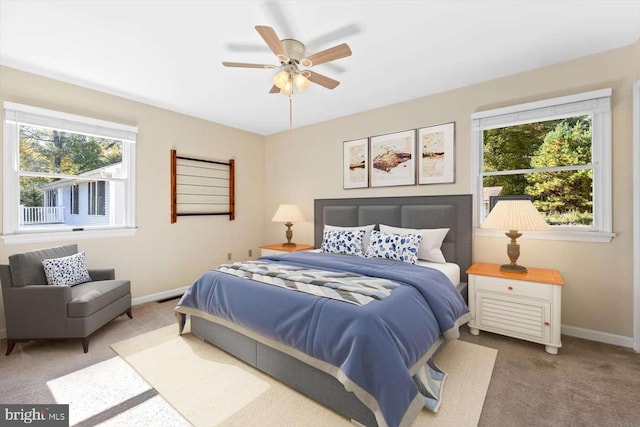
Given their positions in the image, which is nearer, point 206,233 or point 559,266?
point 559,266

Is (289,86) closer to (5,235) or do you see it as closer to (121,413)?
(121,413)

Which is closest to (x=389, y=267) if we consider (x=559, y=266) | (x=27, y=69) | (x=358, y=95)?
(x=559, y=266)

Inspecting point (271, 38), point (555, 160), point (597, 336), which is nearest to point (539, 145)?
point (555, 160)

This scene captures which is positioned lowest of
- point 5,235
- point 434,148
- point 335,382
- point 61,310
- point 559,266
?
point 335,382

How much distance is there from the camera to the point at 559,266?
2867 mm

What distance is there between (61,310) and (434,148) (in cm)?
420

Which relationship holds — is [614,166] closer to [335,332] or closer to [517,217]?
[517,217]

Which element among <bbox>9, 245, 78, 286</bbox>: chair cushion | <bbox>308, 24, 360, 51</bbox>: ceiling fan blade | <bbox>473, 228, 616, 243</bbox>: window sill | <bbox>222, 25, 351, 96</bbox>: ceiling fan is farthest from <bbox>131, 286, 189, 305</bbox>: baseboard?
<bbox>473, 228, 616, 243</bbox>: window sill

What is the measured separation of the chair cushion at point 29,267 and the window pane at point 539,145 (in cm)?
472

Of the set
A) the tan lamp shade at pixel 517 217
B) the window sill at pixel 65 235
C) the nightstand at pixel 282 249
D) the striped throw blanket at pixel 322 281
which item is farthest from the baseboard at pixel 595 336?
the nightstand at pixel 282 249

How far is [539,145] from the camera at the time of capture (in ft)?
10.1

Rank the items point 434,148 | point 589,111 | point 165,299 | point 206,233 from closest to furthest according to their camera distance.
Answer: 1. point 589,111
2. point 434,148
3. point 165,299
4. point 206,233

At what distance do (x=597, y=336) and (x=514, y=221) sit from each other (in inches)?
53.5

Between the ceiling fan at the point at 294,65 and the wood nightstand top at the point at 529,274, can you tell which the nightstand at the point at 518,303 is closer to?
the wood nightstand top at the point at 529,274
